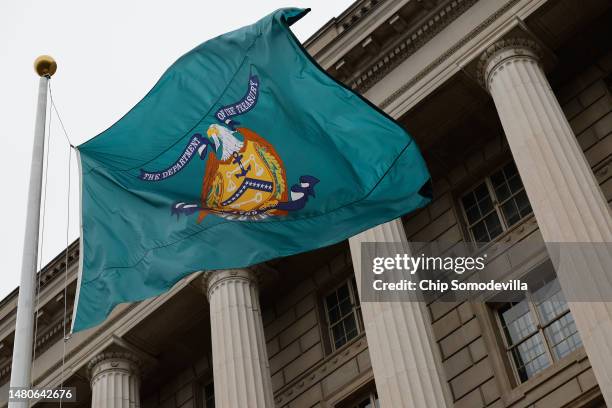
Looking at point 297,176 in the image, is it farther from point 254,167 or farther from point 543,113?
point 543,113

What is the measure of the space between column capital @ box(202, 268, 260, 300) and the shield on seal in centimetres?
1019

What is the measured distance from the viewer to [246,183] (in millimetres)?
17516

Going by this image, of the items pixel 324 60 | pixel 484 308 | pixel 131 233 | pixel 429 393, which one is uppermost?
pixel 324 60

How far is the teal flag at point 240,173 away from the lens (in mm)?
17156

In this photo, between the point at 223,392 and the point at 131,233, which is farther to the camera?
the point at 223,392

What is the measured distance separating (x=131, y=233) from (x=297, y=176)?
9.12 ft

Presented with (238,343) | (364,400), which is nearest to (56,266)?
→ (238,343)

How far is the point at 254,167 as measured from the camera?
1758cm

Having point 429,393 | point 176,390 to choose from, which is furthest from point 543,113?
point 176,390

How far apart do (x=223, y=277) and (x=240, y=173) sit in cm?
1042

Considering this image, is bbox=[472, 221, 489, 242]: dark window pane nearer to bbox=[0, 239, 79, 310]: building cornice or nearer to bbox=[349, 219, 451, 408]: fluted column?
bbox=[349, 219, 451, 408]: fluted column

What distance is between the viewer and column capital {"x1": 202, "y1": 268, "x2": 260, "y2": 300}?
27719 mm

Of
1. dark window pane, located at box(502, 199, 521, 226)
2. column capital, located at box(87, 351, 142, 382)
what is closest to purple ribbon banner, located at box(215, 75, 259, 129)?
dark window pane, located at box(502, 199, 521, 226)

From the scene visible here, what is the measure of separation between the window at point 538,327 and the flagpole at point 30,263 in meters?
11.5
